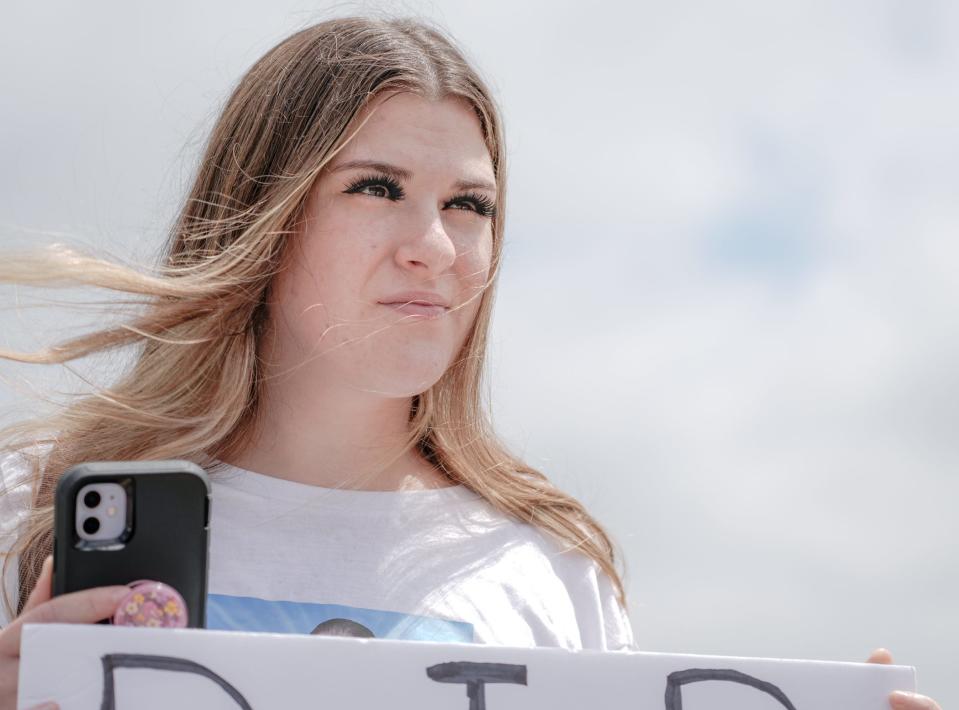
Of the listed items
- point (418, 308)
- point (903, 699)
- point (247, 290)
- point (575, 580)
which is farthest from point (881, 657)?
point (247, 290)

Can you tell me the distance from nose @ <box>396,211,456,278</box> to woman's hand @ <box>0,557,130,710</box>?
1104 millimetres

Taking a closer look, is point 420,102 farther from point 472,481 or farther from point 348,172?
point 472,481

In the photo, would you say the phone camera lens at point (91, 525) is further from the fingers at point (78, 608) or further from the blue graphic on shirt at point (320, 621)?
the blue graphic on shirt at point (320, 621)

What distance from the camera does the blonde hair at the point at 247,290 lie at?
2.63m

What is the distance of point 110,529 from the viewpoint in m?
→ 1.67

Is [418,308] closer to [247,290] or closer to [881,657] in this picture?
Answer: [247,290]

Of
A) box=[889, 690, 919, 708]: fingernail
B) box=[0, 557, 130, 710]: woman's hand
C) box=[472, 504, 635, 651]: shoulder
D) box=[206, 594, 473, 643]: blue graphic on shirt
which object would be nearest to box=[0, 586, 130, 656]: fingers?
box=[0, 557, 130, 710]: woman's hand

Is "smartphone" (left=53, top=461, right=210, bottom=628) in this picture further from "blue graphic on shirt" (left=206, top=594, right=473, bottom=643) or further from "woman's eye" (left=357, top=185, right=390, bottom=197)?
"woman's eye" (left=357, top=185, right=390, bottom=197)

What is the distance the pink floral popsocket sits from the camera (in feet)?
5.32

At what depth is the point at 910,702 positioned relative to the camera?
2.00 metres

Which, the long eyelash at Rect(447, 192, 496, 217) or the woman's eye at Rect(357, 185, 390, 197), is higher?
the long eyelash at Rect(447, 192, 496, 217)

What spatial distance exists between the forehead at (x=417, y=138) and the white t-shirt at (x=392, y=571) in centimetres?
74

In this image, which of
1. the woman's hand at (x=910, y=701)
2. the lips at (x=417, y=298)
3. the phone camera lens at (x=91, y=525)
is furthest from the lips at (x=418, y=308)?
the woman's hand at (x=910, y=701)

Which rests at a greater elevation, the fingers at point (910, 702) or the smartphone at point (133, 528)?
the smartphone at point (133, 528)
